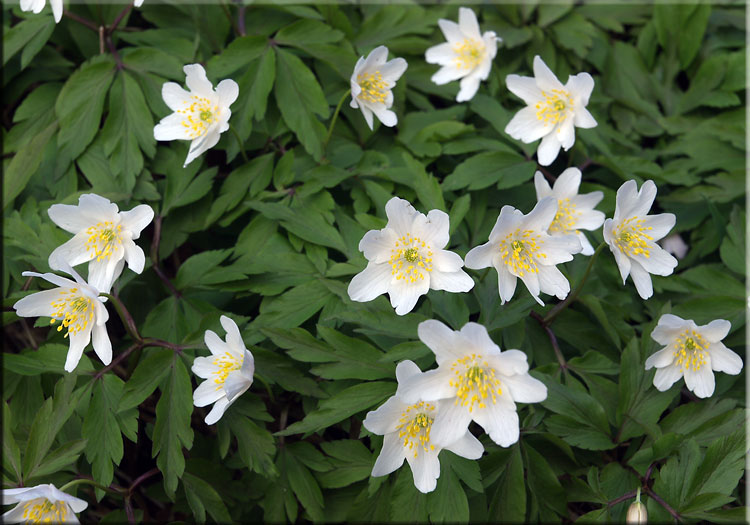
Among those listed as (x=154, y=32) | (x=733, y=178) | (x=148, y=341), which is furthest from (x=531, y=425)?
(x=154, y=32)

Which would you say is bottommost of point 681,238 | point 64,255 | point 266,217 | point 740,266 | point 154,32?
point 681,238

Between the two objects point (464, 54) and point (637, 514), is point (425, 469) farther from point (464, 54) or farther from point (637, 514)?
point (464, 54)

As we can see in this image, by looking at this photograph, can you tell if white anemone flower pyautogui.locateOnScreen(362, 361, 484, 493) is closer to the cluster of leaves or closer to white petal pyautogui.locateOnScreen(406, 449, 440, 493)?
white petal pyautogui.locateOnScreen(406, 449, 440, 493)

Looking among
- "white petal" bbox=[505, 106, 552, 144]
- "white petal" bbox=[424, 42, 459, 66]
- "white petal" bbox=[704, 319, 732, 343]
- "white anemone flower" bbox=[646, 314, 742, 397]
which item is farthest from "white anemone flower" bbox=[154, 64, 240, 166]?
"white petal" bbox=[704, 319, 732, 343]

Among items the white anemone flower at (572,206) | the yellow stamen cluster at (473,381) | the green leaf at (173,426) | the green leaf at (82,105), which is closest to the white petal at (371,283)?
the yellow stamen cluster at (473,381)

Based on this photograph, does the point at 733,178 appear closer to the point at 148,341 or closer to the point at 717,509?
the point at 717,509
